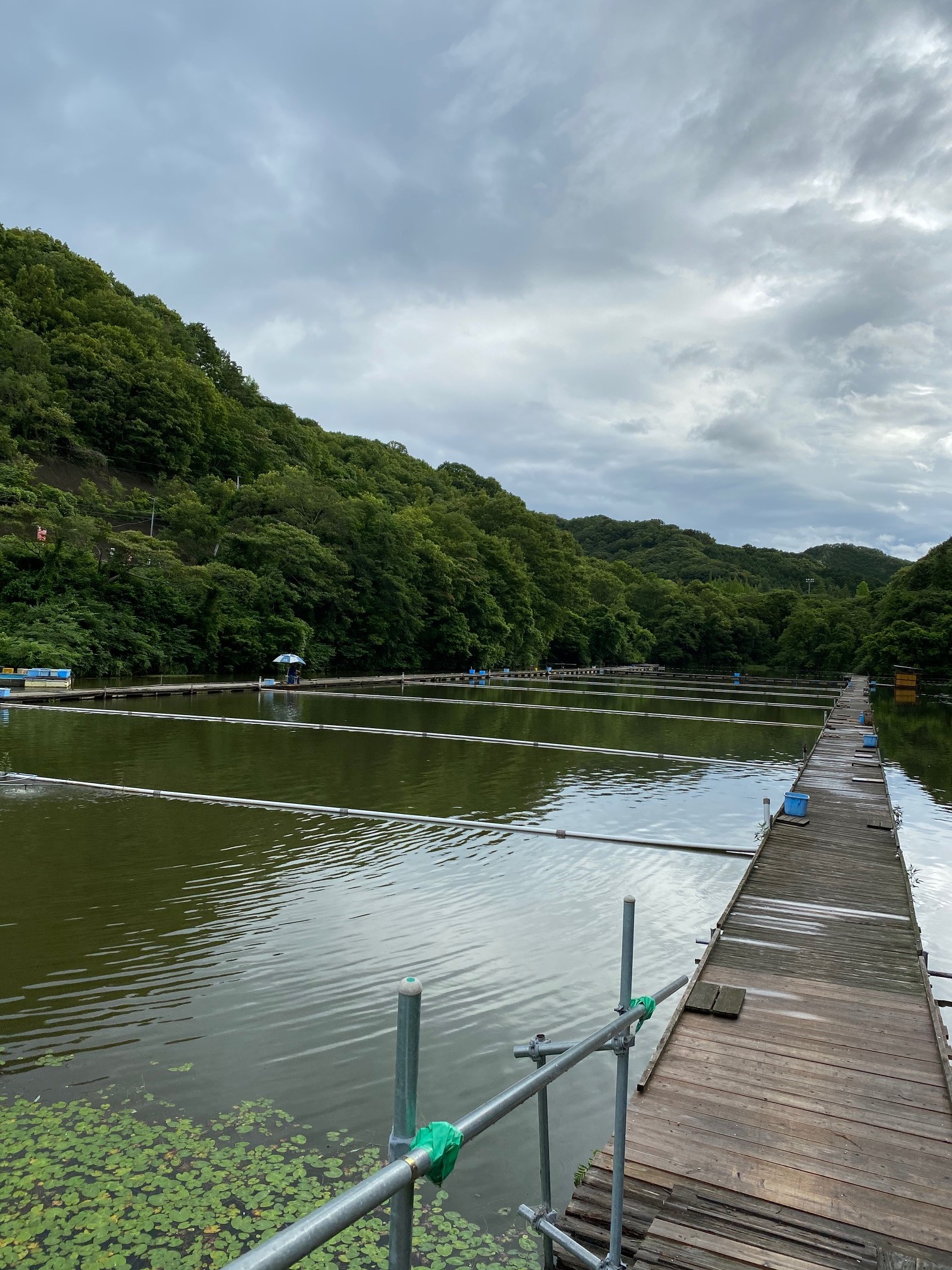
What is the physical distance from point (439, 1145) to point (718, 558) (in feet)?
417

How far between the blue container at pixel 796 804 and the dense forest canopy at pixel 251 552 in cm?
2350

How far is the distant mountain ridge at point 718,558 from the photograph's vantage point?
368 feet

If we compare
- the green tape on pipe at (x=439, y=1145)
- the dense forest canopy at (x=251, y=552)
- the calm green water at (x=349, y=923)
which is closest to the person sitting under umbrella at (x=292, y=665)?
the dense forest canopy at (x=251, y=552)

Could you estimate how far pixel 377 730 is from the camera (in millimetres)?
20766

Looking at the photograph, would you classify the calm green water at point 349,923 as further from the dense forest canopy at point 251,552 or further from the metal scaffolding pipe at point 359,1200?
the dense forest canopy at point 251,552

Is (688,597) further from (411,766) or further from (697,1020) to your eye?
(697,1020)

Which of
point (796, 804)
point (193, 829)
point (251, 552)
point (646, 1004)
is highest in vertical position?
point (251, 552)

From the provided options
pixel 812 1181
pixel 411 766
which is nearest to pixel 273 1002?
pixel 812 1181

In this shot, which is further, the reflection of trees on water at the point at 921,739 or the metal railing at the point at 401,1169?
the reflection of trees on water at the point at 921,739

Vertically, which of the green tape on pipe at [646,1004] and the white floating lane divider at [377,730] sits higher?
the green tape on pipe at [646,1004]

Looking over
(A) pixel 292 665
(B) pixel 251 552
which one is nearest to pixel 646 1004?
(A) pixel 292 665

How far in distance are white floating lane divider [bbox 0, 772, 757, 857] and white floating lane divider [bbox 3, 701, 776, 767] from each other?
7264 millimetres

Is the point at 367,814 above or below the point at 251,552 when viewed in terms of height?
below

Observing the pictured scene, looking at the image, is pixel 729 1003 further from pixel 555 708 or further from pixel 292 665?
pixel 292 665
